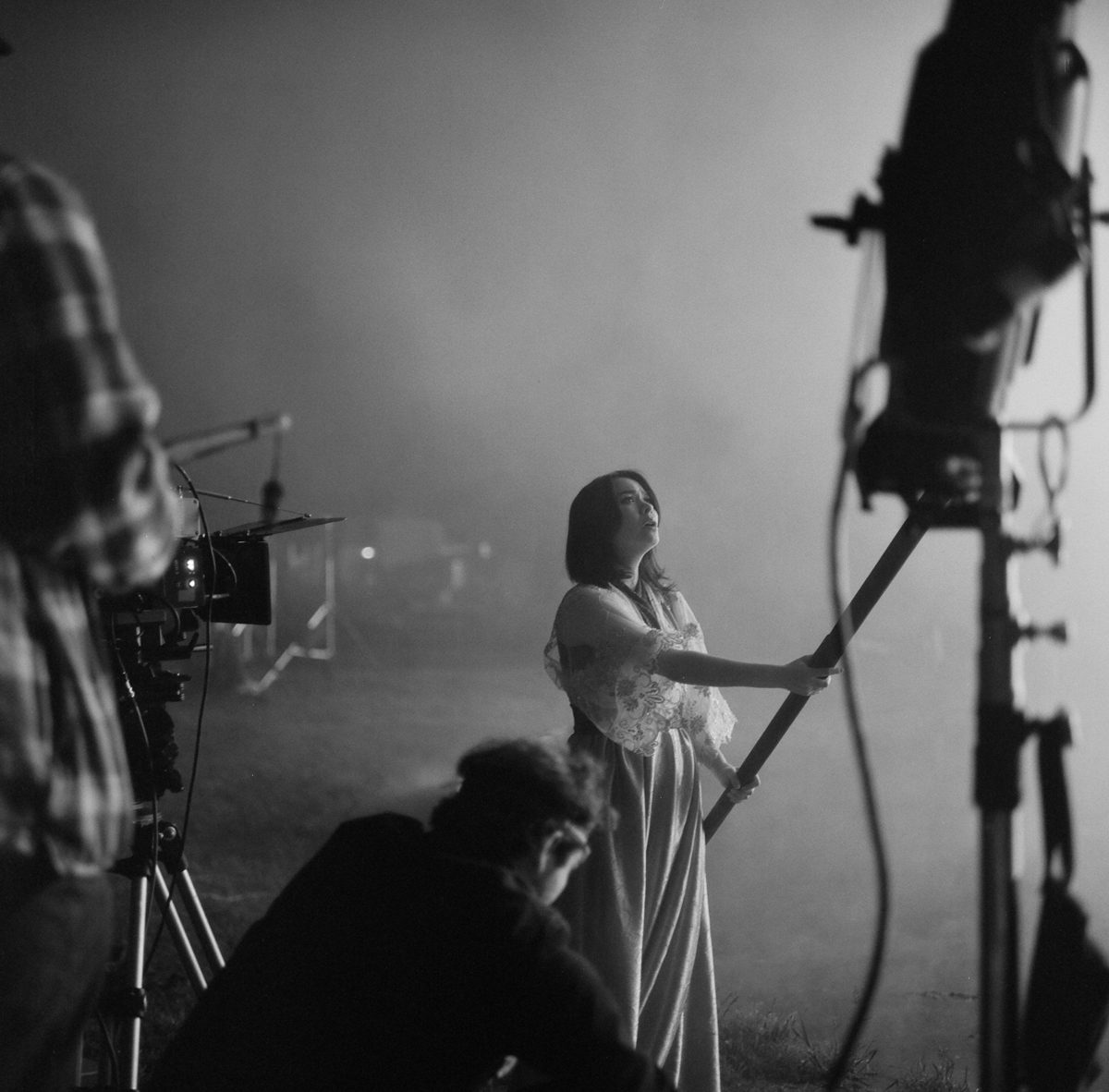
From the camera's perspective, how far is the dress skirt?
6.21 ft

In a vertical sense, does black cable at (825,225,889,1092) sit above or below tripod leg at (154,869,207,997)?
above

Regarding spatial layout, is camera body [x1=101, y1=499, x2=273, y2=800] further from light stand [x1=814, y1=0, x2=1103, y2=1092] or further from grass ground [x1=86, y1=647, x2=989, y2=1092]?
light stand [x1=814, y1=0, x2=1103, y2=1092]

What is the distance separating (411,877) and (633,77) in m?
3.84

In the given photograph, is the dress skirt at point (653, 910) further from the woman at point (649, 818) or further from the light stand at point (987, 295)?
the light stand at point (987, 295)

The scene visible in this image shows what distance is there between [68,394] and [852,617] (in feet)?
3.47

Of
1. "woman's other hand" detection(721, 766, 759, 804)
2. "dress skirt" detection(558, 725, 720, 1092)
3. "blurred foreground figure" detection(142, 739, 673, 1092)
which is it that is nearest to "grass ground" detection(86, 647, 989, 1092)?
"dress skirt" detection(558, 725, 720, 1092)

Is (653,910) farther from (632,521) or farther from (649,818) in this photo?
(632,521)

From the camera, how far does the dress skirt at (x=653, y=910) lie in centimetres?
189

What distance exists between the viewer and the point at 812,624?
6.96 m

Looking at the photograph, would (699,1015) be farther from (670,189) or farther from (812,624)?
(812,624)

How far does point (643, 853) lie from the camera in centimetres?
193

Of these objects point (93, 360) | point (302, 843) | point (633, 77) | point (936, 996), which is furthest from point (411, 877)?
point (302, 843)

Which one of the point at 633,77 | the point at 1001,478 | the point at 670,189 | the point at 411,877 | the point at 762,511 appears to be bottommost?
the point at 762,511

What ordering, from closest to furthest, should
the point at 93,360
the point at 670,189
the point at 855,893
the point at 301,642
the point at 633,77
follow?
the point at 93,360, the point at 633,77, the point at 670,189, the point at 855,893, the point at 301,642
